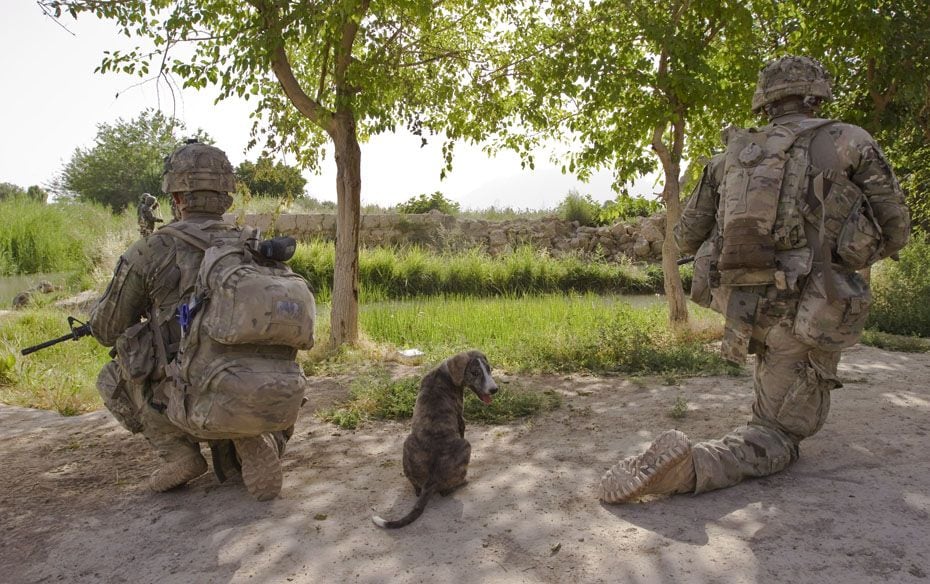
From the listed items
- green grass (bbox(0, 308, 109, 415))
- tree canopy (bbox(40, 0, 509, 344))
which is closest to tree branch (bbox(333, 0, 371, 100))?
tree canopy (bbox(40, 0, 509, 344))

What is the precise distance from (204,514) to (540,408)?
8.71 ft

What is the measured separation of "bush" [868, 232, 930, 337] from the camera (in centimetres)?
965

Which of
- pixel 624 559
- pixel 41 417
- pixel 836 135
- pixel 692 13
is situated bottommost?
pixel 41 417

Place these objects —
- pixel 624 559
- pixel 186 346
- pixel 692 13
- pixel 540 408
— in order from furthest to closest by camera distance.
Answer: pixel 692 13 → pixel 540 408 → pixel 186 346 → pixel 624 559

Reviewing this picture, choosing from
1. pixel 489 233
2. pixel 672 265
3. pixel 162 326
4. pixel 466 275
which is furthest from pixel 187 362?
pixel 489 233

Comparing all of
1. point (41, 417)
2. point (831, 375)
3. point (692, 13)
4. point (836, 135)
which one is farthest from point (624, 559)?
point (692, 13)

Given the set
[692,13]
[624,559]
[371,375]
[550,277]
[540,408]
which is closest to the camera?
[624,559]

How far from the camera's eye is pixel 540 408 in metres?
5.66

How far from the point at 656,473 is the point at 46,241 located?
17.7 m

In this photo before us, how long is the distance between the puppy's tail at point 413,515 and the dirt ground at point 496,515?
4 cm

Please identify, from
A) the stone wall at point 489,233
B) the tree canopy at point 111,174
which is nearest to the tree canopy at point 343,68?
the stone wall at point 489,233

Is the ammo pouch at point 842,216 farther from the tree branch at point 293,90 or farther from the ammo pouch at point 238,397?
the tree branch at point 293,90

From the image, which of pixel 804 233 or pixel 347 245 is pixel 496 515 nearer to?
pixel 804 233

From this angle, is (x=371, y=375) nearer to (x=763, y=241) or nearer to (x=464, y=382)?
(x=464, y=382)
